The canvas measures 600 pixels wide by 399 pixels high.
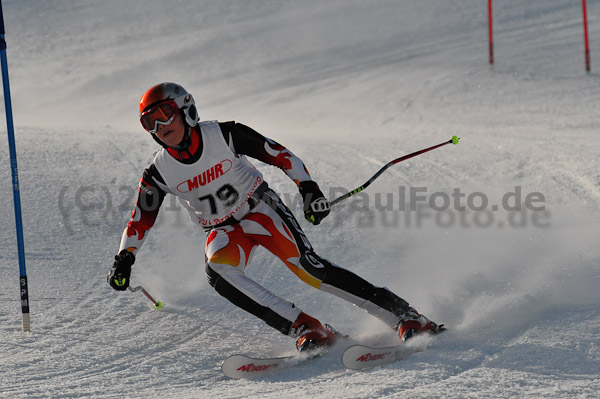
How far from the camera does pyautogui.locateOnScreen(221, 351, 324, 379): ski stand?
12.3ft

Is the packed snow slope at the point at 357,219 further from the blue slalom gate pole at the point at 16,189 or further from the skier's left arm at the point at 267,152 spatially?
the skier's left arm at the point at 267,152

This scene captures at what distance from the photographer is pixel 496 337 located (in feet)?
12.4

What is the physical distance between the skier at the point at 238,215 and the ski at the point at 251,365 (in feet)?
0.42

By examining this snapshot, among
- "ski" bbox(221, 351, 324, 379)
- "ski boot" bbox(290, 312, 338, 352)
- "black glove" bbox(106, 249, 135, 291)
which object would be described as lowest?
"ski" bbox(221, 351, 324, 379)

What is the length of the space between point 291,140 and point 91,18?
11265mm

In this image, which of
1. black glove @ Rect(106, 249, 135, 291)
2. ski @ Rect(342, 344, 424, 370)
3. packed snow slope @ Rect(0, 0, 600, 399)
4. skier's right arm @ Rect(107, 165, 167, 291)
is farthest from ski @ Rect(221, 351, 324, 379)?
skier's right arm @ Rect(107, 165, 167, 291)

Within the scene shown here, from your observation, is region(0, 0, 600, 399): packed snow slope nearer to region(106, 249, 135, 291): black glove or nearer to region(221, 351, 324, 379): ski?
region(221, 351, 324, 379): ski

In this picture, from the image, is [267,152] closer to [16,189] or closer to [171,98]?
[171,98]

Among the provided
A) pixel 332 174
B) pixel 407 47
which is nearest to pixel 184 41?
pixel 407 47

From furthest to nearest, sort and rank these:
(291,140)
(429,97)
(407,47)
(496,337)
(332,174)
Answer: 1. (407,47)
2. (429,97)
3. (291,140)
4. (332,174)
5. (496,337)

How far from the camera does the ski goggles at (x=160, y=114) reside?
392cm

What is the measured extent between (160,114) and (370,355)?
1740 mm

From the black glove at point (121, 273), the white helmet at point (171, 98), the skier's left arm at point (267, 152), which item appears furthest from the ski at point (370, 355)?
the white helmet at point (171, 98)

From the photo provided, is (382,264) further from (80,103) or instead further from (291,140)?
(80,103)
